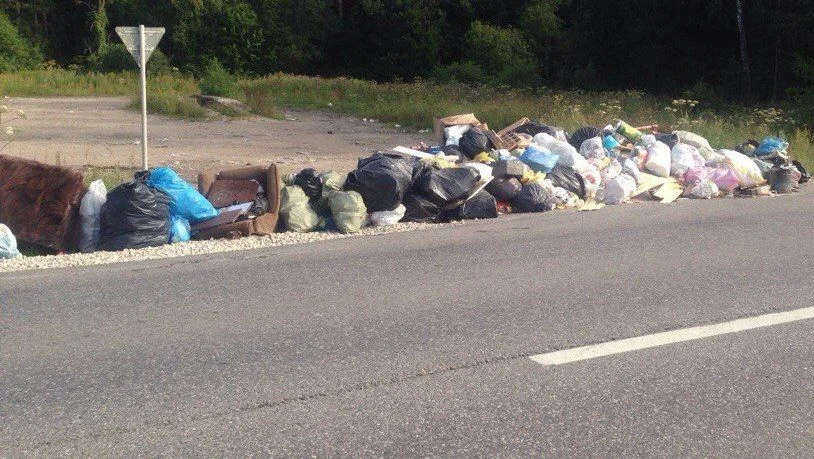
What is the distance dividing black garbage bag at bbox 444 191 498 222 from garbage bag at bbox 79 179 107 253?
4.01 m

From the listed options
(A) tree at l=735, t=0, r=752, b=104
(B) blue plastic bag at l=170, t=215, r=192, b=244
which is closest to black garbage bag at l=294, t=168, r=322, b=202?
(B) blue plastic bag at l=170, t=215, r=192, b=244

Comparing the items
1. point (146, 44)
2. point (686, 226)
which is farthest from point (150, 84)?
point (686, 226)

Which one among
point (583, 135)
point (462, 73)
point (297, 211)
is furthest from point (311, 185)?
point (462, 73)

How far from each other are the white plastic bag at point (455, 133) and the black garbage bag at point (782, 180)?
4.63m

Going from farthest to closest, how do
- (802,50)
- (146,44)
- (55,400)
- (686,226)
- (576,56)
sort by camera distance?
(576,56)
(802,50)
(146,44)
(686,226)
(55,400)

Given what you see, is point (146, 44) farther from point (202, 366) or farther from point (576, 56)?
point (576, 56)

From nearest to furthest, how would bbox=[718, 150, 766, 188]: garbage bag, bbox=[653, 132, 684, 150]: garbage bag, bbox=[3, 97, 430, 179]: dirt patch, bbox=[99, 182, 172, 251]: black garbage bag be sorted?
bbox=[99, 182, 172, 251]: black garbage bag
bbox=[718, 150, 766, 188]: garbage bag
bbox=[653, 132, 684, 150]: garbage bag
bbox=[3, 97, 430, 179]: dirt patch

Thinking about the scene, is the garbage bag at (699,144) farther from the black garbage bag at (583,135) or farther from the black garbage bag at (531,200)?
the black garbage bag at (531,200)

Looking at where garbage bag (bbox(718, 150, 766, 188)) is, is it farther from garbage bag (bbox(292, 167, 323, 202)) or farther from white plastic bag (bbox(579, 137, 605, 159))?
garbage bag (bbox(292, 167, 323, 202))

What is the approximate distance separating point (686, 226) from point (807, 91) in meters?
17.2

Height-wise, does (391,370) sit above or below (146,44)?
below

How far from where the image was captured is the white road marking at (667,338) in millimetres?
5676

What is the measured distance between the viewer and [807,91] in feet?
82.7

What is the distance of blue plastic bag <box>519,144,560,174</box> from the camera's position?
12500mm
